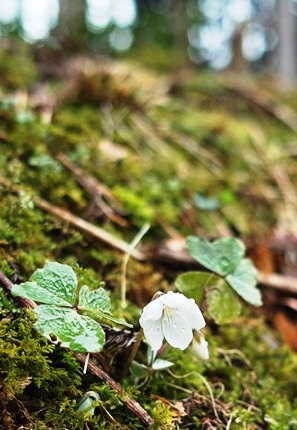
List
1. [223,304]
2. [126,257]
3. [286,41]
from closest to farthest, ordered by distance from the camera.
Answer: [223,304] → [126,257] → [286,41]

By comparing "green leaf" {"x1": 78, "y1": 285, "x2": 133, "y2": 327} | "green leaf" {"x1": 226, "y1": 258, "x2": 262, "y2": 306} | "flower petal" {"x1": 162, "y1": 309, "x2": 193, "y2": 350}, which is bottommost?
"green leaf" {"x1": 226, "y1": 258, "x2": 262, "y2": 306}

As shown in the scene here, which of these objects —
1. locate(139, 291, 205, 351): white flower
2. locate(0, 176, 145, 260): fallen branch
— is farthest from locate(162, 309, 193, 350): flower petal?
locate(0, 176, 145, 260): fallen branch

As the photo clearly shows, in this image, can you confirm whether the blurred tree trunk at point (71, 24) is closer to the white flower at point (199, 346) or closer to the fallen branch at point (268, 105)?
the fallen branch at point (268, 105)

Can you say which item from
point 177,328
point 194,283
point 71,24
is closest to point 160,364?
point 177,328

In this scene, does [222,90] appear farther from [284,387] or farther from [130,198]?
[284,387]

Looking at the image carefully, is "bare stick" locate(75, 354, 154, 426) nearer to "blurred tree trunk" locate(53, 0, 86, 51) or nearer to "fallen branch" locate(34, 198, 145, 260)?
"fallen branch" locate(34, 198, 145, 260)

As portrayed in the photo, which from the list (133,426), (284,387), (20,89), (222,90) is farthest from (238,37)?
(133,426)

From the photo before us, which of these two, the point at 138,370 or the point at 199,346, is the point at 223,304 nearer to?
the point at 199,346
